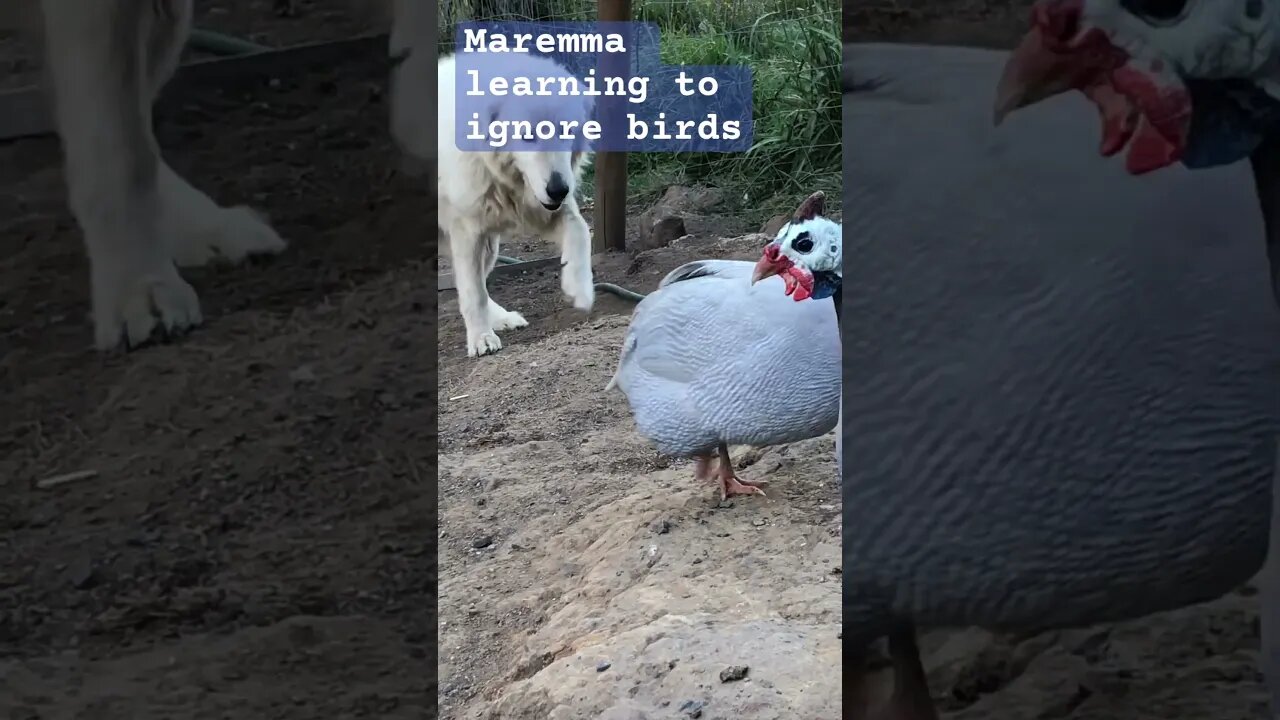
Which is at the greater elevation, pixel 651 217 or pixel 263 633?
pixel 651 217

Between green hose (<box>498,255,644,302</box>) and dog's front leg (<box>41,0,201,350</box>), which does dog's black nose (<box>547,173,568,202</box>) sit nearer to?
green hose (<box>498,255,644,302</box>)

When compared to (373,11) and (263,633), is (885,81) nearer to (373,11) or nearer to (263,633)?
(373,11)

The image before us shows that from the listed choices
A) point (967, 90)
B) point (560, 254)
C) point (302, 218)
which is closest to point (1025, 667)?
point (967, 90)

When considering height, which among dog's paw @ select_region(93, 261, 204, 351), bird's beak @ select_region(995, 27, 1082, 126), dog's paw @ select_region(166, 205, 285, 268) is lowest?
dog's paw @ select_region(93, 261, 204, 351)

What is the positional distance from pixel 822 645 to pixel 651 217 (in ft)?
2.82

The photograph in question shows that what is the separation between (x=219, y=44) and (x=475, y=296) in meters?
1.19

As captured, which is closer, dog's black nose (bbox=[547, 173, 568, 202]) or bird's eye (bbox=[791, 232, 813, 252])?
bird's eye (bbox=[791, 232, 813, 252])

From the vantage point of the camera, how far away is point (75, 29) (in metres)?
0.84

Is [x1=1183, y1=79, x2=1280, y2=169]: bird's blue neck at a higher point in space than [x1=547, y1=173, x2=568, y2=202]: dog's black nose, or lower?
higher

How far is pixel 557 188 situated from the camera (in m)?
1.84

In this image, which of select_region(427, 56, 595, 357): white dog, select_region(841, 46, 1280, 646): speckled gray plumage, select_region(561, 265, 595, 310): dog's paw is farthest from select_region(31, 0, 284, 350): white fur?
select_region(561, 265, 595, 310): dog's paw

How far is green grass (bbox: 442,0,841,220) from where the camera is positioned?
5.28 ft

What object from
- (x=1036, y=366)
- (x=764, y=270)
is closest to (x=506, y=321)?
(x=764, y=270)

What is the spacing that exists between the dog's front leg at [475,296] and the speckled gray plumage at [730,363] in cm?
40
